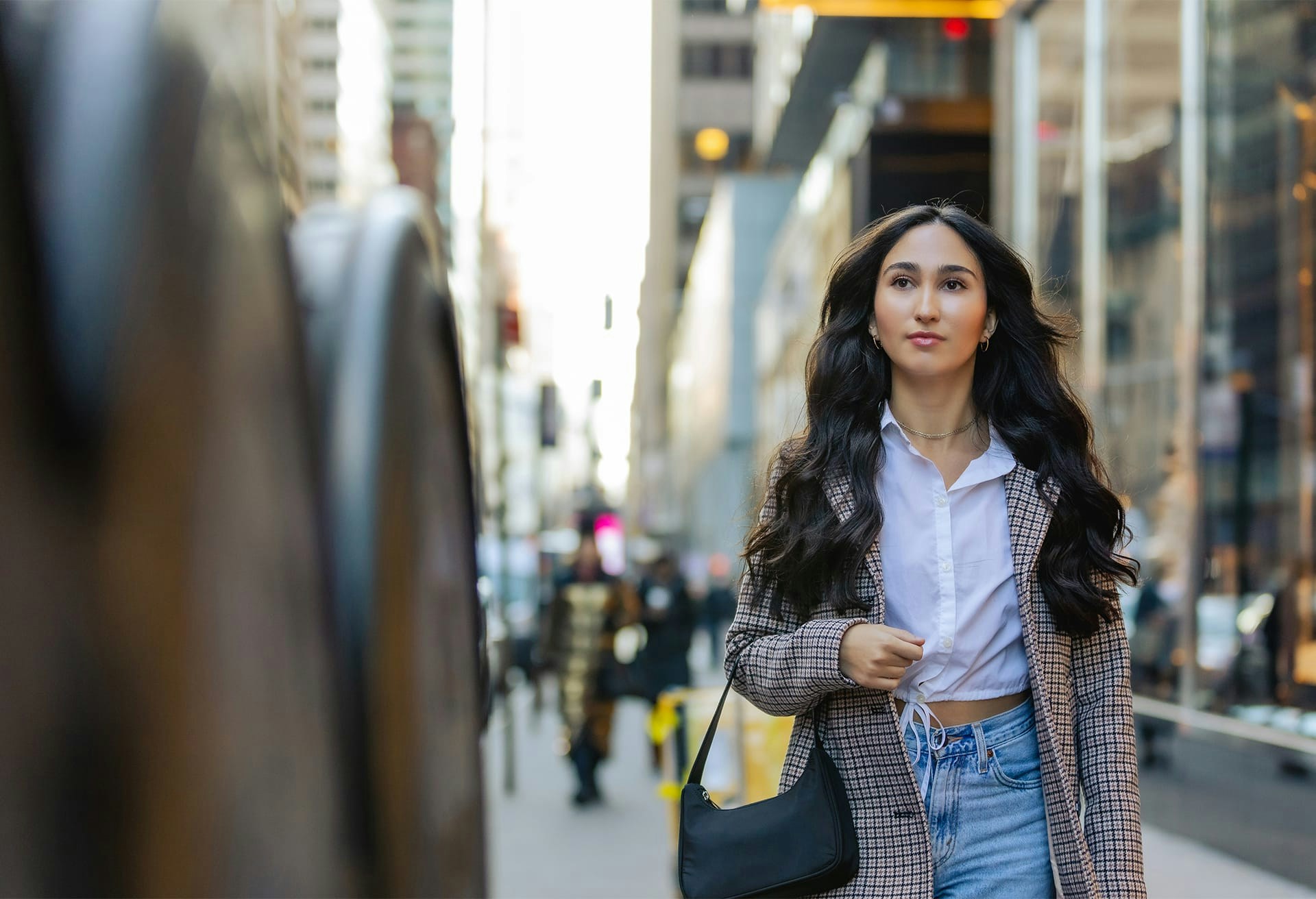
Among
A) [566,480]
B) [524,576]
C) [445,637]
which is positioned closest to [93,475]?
[445,637]

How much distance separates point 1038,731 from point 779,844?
1.53 feet

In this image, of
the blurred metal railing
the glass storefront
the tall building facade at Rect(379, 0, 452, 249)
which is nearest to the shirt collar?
the blurred metal railing

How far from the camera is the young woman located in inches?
95.2

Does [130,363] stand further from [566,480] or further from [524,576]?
[566,480]

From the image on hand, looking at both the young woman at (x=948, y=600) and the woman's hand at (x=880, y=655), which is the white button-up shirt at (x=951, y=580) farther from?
the woman's hand at (x=880, y=655)

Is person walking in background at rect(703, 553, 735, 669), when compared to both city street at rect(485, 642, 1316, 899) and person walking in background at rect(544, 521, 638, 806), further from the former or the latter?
city street at rect(485, 642, 1316, 899)

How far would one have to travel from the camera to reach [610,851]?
9.21 meters

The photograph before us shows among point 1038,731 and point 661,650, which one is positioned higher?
point 1038,731

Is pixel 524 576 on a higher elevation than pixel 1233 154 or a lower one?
lower

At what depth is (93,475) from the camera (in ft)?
3.53

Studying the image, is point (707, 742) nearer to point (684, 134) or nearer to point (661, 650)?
point (661, 650)

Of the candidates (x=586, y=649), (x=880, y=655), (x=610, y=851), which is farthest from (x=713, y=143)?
(x=880, y=655)

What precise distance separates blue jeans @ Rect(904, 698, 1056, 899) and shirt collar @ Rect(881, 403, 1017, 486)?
16.8 inches

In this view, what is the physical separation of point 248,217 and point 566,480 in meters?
144
